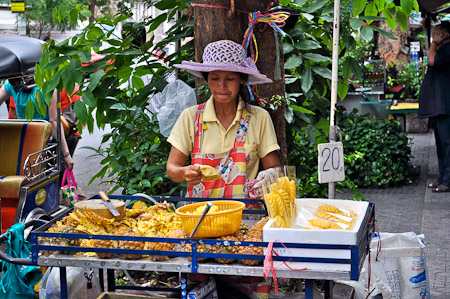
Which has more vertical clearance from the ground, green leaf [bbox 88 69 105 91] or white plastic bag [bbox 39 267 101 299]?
green leaf [bbox 88 69 105 91]

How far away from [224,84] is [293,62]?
100cm

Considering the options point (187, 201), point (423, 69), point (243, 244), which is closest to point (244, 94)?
point (187, 201)

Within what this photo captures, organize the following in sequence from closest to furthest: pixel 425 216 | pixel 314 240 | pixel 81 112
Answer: pixel 314 240 → pixel 81 112 → pixel 425 216

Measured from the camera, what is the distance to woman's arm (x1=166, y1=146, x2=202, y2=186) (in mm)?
3291

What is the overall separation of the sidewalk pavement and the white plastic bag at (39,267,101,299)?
9.12ft

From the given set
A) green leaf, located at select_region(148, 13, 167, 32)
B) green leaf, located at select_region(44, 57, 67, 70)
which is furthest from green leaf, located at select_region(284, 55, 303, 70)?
green leaf, located at select_region(44, 57, 67, 70)

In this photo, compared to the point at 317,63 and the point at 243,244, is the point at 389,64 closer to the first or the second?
the point at 317,63

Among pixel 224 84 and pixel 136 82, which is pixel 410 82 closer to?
pixel 136 82

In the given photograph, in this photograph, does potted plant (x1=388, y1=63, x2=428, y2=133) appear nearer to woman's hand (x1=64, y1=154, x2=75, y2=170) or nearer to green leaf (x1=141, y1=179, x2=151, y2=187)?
woman's hand (x1=64, y1=154, x2=75, y2=170)

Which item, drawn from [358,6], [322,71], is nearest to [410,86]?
[322,71]

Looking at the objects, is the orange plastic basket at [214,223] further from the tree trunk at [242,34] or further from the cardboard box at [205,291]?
the tree trunk at [242,34]

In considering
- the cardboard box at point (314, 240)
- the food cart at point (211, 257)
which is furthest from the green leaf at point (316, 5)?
the cardboard box at point (314, 240)

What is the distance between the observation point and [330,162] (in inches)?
132

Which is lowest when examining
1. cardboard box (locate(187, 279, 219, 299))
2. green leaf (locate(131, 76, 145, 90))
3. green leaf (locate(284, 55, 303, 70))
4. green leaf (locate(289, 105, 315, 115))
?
cardboard box (locate(187, 279, 219, 299))
